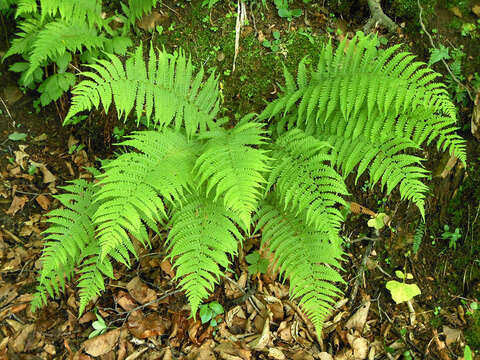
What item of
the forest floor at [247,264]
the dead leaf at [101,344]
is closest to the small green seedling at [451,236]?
the forest floor at [247,264]

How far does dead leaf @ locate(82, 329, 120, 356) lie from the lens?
3.33 m

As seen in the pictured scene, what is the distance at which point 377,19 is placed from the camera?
3986 millimetres

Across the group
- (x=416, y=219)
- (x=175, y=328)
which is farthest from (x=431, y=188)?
(x=175, y=328)

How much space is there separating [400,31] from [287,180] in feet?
7.32

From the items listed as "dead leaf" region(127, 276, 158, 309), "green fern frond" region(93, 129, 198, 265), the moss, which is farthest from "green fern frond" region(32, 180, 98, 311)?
the moss

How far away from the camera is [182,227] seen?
308 centimetres

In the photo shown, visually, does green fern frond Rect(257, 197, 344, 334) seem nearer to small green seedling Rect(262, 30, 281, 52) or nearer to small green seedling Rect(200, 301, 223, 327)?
small green seedling Rect(200, 301, 223, 327)

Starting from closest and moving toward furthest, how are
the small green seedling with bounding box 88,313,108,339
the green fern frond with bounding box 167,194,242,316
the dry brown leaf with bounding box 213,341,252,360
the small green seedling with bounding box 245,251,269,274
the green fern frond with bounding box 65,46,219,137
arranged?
1. the green fern frond with bounding box 167,194,242,316
2. the green fern frond with bounding box 65,46,219,137
3. the dry brown leaf with bounding box 213,341,252,360
4. the small green seedling with bounding box 88,313,108,339
5. the small green seedling with bounding box 245,251,269,274

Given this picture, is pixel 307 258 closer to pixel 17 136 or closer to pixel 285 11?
pixel 285 11

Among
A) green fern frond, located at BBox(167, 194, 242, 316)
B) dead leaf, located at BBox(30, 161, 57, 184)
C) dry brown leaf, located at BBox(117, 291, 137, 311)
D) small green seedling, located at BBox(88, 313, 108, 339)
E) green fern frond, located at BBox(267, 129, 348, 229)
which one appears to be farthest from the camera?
dead leaf, located at BBox(30, 161, 57, 184)

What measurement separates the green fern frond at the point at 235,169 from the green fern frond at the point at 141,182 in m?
0.19

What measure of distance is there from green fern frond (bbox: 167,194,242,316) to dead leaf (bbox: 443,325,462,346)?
225 cm

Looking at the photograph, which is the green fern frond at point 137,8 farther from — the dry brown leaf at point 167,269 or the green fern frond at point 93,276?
the dry brown leaf at point 167,269

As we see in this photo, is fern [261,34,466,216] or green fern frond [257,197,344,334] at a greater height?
fern [261,34,466,216]
